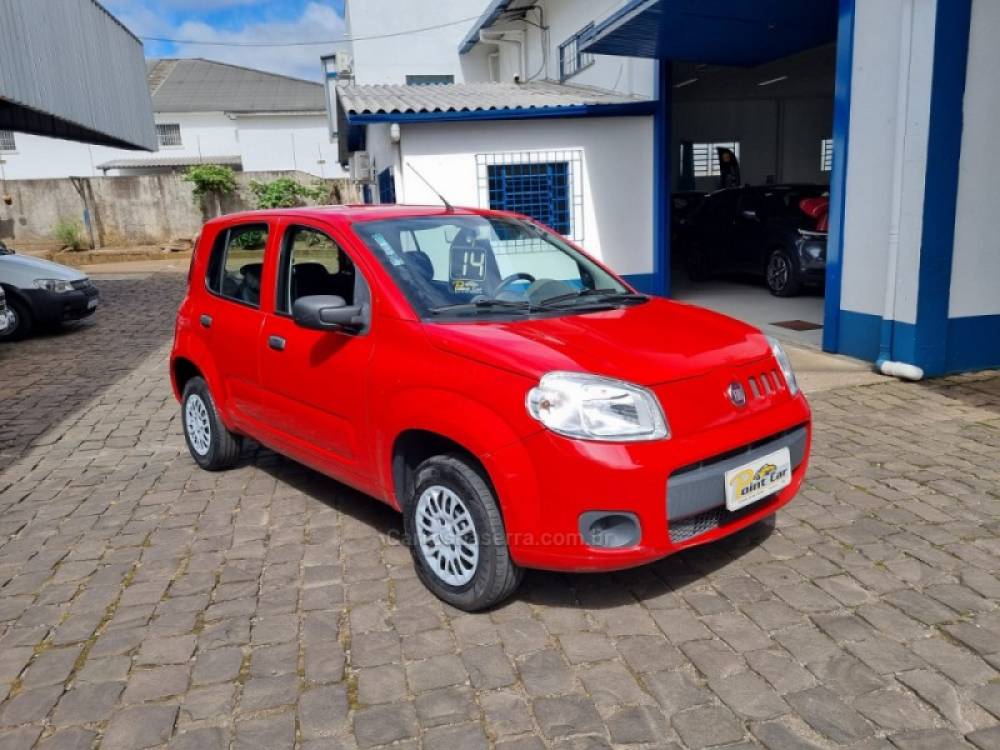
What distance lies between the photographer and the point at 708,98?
19.6m

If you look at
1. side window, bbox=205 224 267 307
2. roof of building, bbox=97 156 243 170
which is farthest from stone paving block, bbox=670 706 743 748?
roof of building, bbox=97 156 243 170

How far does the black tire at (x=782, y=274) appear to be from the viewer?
11.4 metres

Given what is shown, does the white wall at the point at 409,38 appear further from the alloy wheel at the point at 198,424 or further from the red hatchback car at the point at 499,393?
the red hatchback car at the point at 499,393

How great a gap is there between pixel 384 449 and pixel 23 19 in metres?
10.3

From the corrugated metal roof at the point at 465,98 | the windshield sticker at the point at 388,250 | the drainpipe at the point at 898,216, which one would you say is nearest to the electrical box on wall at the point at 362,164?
the corrugated metal roof at the point at 465,98

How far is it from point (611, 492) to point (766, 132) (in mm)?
20481

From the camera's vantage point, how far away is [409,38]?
23484mm

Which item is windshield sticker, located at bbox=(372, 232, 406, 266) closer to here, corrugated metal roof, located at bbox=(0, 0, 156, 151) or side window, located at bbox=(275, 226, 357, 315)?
side window, located at bbox=(275, 226, 357, 315)

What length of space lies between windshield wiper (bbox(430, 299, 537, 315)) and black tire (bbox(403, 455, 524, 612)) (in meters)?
0.68

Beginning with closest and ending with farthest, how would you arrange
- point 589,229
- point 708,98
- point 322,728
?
1. point 322,728
2. point 589,229
3. point 708,98

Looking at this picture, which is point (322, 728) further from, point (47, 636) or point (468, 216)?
point (468, 216)

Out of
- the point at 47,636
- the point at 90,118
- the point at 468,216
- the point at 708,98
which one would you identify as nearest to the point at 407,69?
the point at 708,98

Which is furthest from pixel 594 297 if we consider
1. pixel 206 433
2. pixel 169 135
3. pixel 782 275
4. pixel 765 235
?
pixel 169 135

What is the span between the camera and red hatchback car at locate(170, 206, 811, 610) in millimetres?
2945
